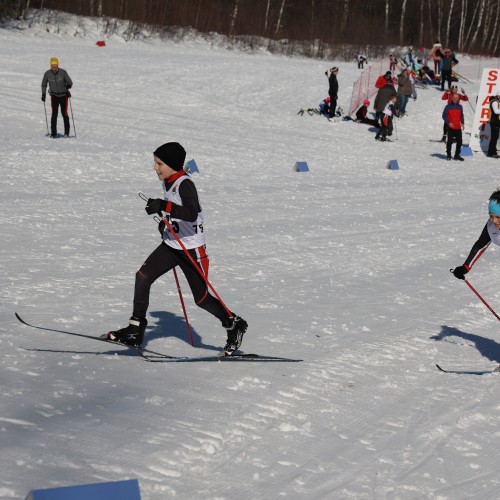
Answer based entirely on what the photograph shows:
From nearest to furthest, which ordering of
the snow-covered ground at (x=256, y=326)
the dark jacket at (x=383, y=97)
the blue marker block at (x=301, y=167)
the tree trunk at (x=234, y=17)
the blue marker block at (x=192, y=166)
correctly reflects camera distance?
the snow-covered ground at (x=256, y=326) < the blue marker block at (x=192, y=166) < the blue marker block at (x=301, y=167) < the dark jacket at (x=383, y=97) < the tree trunk at (x=234, y=17)

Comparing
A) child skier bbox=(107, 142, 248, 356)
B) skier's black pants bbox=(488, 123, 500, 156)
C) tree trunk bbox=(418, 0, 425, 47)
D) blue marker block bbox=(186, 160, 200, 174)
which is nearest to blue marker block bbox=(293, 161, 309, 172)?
blue marker block bbox=(186, 160, 200, 174)

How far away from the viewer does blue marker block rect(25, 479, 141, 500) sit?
3113 mm

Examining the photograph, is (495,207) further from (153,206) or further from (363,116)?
(363,116)

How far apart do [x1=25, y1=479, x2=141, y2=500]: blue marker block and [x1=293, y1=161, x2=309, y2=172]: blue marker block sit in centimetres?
1342

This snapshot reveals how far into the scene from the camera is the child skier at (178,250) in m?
5.65

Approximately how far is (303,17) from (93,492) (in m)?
43.9

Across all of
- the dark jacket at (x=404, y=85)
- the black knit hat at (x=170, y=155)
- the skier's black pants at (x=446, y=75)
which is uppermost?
the skier's black pants at (x=446, y=75)

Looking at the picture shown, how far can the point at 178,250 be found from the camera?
5.86 metres

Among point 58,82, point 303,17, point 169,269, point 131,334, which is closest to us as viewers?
point 169,269

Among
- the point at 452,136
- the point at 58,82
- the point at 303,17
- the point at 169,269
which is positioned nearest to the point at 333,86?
the point at 452,136

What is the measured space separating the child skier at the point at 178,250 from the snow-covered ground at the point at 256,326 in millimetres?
248

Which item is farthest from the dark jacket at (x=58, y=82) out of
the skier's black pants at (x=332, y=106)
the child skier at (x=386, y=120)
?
the skier's black pants at (x=332, y=106)

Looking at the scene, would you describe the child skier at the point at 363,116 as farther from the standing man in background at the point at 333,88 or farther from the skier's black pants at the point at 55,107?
the skier's black pants at the point at 55,107

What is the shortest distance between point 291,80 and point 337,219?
52.1 feet
